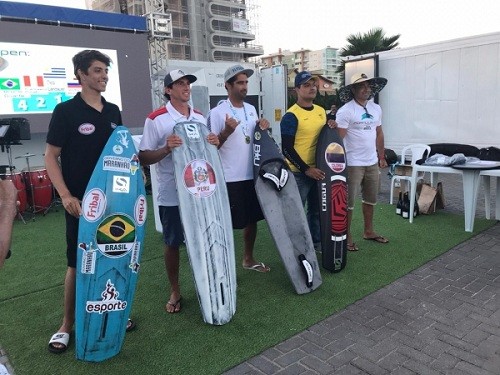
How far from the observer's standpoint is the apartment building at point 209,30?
53406mm

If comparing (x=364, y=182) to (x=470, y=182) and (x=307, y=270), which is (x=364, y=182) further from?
(x=307, y=270)

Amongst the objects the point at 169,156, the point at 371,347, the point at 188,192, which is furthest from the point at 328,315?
the point at 169,156

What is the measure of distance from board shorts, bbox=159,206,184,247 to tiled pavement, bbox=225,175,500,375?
1.01m

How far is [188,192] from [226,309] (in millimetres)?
878

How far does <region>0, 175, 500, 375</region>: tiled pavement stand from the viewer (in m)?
2.21

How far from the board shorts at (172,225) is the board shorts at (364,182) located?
73.7 inches

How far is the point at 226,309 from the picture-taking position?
2.73 meters

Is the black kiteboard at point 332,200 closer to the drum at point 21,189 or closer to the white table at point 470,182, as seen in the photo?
the white table at point 470,182

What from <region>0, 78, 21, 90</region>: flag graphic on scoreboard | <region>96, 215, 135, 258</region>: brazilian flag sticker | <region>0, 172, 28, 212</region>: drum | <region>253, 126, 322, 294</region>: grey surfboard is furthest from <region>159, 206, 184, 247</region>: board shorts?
<region>0, 78, 21, 90</region>: flag graphic on scoreboard

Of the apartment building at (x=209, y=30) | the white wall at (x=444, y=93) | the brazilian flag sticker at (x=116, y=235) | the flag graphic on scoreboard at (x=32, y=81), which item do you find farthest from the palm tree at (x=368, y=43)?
the apartment building at (x=209, y=30)

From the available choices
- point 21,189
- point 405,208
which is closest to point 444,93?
point 405,208

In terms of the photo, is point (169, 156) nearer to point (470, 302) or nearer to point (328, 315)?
point (328, 315)

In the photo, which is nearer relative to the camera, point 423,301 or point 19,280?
point 423,301

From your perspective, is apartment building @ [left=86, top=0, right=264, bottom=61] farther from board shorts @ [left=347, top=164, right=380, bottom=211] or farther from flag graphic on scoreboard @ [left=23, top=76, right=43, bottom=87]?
board shorts @ [left=347, top=164, right=380, bottom=211]
